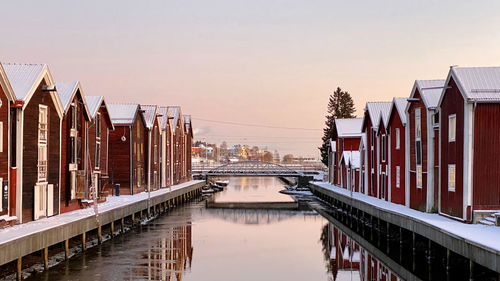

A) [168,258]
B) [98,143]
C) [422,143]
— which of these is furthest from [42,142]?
[422,143]

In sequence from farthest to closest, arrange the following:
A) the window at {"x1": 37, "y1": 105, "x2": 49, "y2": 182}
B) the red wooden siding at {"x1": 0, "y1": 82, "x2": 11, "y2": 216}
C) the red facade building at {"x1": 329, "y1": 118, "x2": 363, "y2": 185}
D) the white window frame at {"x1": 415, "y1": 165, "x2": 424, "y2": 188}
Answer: the red facade building at {"x1": 329, "y1": 118, "x2": 363, "y2": 185} → the white window frame at {"x1": 415, "y1": 165, "x2": 424, "y2": 188} → the window at {"x1": 37, "y1": 105, "x2": 49, "y2": 182} → the red wooden siding at {"x1": 0, "y1": 82, "x2": 11, "y2": 216}

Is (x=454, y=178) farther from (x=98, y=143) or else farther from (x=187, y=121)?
(x=187, y=121)

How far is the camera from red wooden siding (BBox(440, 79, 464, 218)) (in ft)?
101

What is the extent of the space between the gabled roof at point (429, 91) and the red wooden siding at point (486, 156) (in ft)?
23.6

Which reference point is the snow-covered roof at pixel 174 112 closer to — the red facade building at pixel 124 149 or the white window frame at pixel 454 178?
the red facade building at pixel 124 149

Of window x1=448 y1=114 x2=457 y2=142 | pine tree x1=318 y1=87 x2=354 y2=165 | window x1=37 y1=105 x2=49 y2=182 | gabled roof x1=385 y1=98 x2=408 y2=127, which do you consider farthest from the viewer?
pine tree x1=318 y1=87 x2=354 y2=165

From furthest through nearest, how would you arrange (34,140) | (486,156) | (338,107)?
(338,107)
(34,140)
(486,156)

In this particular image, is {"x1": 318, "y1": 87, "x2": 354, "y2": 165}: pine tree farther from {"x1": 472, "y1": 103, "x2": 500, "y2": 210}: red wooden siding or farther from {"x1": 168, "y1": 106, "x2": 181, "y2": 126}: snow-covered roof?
{"x1": 472, "y1": 103, "x2": 500, "y2": 210}: red wooden siding

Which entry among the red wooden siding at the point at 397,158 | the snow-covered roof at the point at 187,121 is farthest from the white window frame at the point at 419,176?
the snow-covered roof at the point at 187,121

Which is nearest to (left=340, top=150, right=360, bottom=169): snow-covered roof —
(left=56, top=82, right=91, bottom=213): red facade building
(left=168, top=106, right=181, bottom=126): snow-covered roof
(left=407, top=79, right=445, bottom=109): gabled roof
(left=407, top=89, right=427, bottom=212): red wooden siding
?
(left=168, top=106, right=181, bottom=126): snow-covered roof

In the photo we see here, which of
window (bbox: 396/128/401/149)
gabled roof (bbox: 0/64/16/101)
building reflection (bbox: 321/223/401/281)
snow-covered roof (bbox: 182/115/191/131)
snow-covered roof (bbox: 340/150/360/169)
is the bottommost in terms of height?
building reflection (bbox: 321/223/401/281)

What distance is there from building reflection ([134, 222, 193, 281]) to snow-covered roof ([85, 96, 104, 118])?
1075 cm

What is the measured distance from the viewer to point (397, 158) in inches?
1829

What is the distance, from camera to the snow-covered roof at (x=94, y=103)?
151 ft
